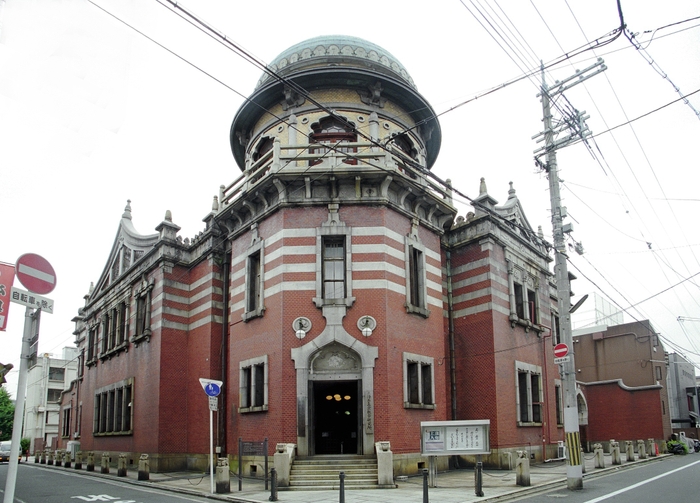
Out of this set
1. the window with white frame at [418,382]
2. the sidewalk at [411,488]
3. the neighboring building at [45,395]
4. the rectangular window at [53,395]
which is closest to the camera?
the sidewalk at [411,488]

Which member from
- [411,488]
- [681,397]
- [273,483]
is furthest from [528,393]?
[681,397]

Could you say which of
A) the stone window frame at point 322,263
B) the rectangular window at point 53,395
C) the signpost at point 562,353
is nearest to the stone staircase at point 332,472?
the stone window frame at point 322,263

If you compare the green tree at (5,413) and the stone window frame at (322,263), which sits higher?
the stone window frame at (322,263)

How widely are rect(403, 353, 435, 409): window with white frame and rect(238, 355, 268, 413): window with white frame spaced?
4.83 m

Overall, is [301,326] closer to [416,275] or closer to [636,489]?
[416,275]

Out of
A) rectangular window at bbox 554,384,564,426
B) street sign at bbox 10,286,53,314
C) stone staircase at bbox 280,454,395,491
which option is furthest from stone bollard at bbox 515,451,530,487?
street sign at bbox 10,286,53,314

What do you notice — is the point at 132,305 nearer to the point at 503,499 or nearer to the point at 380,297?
the point at 380,297

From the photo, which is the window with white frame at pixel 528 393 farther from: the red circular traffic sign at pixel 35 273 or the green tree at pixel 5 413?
the green tree at pixel 5 413

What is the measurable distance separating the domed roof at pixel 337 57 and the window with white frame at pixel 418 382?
11917 millimetres

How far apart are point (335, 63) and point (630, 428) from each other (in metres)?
30.2

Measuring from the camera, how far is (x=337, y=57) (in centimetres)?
2539

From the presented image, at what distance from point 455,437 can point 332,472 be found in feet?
13.1

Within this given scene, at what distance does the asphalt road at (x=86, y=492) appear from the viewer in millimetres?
16422

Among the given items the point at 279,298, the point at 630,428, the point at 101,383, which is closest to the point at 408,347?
the point at 279,298
